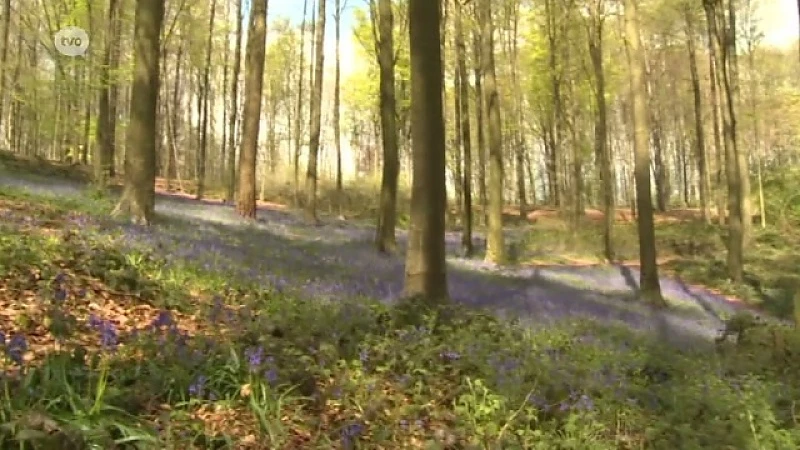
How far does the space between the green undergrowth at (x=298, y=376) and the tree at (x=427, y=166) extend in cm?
68

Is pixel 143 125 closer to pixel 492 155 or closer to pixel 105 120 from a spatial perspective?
pixel 492 155

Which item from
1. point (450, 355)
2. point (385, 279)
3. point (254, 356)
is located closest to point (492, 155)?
point (385, 279)

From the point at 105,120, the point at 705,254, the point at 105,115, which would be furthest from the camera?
the point at 705,254

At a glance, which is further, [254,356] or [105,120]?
[105,120]

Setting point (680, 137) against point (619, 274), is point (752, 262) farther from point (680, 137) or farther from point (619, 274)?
point (680, 137)

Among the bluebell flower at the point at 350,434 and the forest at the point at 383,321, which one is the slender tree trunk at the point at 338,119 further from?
the bluebell flower at the point at 350,434

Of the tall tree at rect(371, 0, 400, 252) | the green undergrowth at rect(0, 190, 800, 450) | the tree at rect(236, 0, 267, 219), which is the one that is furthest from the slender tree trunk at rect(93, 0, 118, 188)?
the green undergrowth at rect(0, 190, 800, 450)

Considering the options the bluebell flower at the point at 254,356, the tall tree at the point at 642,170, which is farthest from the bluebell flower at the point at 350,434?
the tall tree at the point at 642,170

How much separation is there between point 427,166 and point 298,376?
4109 millimetres

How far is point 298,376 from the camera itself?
17.0 ft

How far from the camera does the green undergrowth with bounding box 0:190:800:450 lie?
13.8 feet

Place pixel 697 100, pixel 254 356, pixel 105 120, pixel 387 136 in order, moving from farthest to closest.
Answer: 1. pixel 697 100
2. pixel 105 120
3. pixel 387 136
4. pixel 254 356

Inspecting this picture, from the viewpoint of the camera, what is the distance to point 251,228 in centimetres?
1602

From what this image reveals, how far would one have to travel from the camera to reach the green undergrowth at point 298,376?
13.8ft
